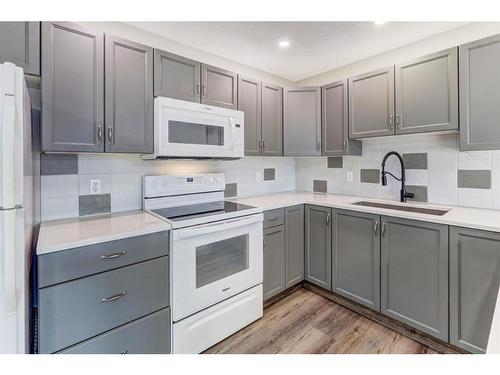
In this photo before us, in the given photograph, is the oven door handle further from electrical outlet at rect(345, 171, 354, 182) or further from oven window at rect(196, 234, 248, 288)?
electrical outlet at rect(345, 171, 354, 182)

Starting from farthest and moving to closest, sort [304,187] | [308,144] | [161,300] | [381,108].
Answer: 1. [304,187]
2. [308,144]
3. [381,108]
4. [161,300]

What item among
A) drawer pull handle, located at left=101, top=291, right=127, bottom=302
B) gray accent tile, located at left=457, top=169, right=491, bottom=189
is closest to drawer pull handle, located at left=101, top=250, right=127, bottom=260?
drawer pull handle, located at left=101, top=291, right=127, bottom=302

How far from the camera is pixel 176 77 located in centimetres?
192

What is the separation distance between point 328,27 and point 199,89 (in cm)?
112

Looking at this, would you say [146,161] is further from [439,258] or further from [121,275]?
[439,258]

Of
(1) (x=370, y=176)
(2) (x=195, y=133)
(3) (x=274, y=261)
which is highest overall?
(2) (x=195, y=133)

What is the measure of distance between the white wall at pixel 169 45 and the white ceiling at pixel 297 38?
0.05 metres

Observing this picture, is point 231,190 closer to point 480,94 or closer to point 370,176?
point 370,176

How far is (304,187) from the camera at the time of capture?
10.7ft

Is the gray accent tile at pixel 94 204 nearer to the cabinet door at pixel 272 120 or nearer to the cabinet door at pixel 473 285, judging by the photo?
the cabinet door at pixel 272 120

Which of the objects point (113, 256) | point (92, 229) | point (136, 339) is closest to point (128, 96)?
point (92, 229)

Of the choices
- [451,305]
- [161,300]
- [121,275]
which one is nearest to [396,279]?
[451,305]

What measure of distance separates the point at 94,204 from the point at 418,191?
2.67m

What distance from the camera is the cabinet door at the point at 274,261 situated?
222 centimetres
